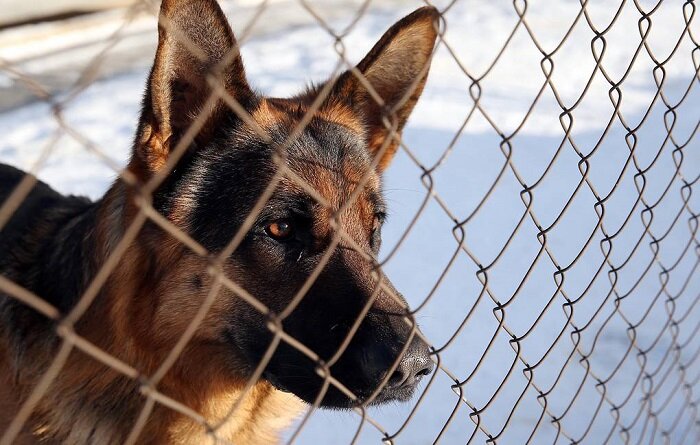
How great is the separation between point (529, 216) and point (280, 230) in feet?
13.0

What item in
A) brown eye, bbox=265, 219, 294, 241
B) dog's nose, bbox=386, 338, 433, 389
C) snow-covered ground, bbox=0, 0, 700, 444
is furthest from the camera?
snow-covered ground, bbox=0, 0, 700, 444

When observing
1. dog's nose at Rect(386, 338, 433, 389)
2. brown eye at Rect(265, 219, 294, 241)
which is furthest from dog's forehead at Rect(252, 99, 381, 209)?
dog's nose at Rect(386, 338, 433, 389)

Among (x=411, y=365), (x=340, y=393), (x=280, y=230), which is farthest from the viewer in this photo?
(x=280, y=230)

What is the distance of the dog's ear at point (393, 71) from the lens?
2.67 m

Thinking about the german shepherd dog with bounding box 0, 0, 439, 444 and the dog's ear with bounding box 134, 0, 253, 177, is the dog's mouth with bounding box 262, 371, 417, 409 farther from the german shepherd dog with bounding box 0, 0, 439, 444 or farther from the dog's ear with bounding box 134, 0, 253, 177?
the dog's ear with bounding box 134, 0, 253, 177

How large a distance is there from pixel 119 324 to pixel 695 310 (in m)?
4.00

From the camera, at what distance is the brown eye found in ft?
8.45

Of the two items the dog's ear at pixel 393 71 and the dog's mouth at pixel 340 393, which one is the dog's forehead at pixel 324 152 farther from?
the dog's mouth at pixel 340 393

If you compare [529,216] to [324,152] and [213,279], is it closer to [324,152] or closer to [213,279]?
[324,152]

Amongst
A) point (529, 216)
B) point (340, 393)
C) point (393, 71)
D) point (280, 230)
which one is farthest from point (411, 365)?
point (529, 216)

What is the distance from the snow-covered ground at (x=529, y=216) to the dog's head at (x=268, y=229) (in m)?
0.55

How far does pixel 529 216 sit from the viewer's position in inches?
242

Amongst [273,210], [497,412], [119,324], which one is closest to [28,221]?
[119,324]

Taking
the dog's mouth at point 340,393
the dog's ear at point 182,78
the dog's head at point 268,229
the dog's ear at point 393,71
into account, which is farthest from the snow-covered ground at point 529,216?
the dog's ear at point 182,78
